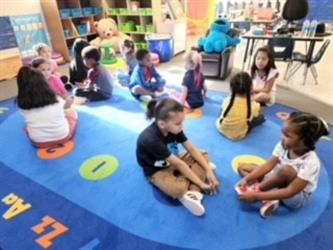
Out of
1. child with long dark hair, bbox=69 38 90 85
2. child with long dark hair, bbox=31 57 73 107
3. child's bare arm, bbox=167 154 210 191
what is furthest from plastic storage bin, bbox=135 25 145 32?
child's bare arm, bbox=167 154 210 191

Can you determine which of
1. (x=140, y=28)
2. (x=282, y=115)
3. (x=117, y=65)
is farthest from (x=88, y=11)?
(x=282, y=115)

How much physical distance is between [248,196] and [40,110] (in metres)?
1.72

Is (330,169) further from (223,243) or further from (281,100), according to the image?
(281,100)

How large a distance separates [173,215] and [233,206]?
387 millimetres

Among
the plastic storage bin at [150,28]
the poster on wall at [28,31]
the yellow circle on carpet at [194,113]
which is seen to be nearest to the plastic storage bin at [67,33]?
the poster on wall at [28,31]

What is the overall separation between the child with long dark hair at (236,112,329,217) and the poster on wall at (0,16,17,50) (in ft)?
14.5

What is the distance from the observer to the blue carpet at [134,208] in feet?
4.54

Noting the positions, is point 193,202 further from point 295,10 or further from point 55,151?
point 295,10

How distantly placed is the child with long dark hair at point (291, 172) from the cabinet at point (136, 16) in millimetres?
4116

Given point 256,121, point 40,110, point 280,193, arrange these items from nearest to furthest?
1. point 280,193
2. point 40,110
3. point 256,121

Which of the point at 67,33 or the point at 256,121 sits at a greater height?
the point at 67,33

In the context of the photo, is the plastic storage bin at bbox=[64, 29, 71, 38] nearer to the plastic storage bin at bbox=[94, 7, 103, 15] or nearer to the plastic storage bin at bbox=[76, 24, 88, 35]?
the plastic storage bin at bbox=[76, 24, 88, 35]

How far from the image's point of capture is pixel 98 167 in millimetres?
1957

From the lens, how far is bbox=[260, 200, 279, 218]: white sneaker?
1494 millimetres
